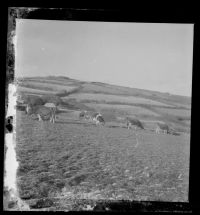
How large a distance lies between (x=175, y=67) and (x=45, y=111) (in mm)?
665

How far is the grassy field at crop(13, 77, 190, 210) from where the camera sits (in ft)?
4.31

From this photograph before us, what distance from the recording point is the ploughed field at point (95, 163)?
1.31m

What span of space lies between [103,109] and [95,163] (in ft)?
0.86

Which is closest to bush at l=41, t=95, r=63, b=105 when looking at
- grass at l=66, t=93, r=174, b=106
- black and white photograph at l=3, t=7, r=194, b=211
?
black and white photograph at l=3, t=7, r=194, b=211

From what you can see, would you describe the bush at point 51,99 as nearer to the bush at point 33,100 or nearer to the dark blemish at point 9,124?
the bush at point 33,100

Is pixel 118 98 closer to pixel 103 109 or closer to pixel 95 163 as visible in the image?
pixel 103 109

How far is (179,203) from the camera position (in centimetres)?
131

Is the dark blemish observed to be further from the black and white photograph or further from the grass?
the grass

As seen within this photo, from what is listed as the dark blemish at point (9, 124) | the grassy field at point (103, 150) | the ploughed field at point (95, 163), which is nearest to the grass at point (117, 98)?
the grassy field at point (103, 150)

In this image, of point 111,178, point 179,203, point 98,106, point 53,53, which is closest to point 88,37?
point 53,53

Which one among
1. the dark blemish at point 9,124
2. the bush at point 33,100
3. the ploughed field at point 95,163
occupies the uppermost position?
the bush at point 33,100

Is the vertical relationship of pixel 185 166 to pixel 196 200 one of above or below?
above

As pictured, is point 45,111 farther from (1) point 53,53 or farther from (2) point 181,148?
(2) point 181,148

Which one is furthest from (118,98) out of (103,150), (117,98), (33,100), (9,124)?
(9,124)
